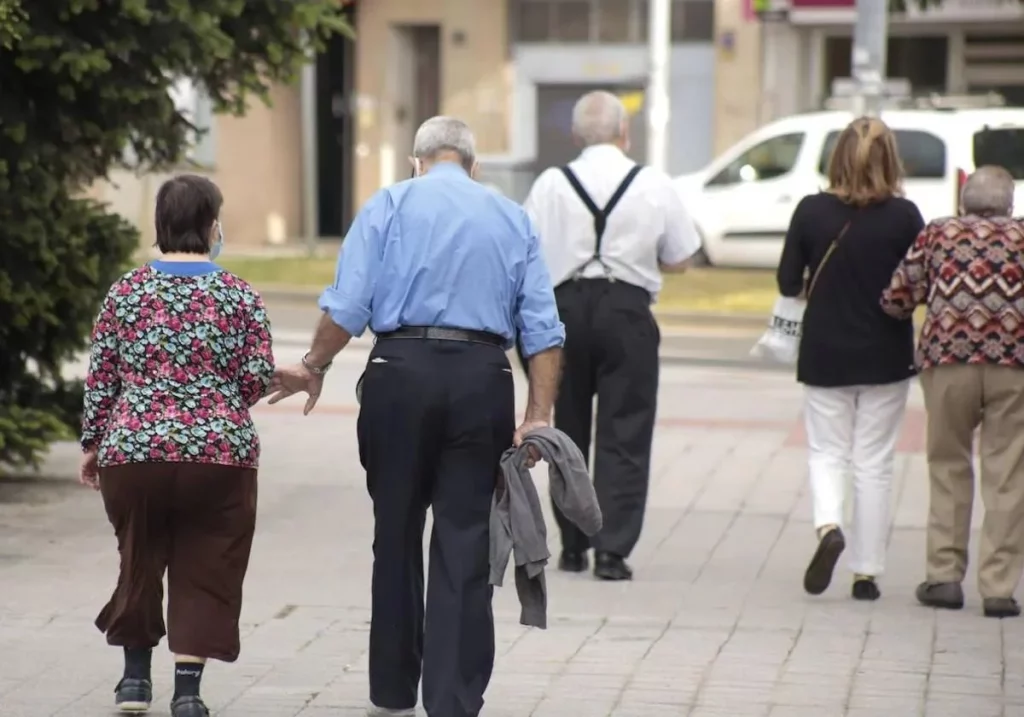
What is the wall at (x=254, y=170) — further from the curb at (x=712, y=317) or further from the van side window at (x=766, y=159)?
the curb at (x=712, y=317)

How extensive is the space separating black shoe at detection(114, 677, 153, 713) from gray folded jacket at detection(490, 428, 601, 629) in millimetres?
1059

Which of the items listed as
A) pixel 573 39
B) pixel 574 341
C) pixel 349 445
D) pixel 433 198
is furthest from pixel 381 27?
pixel 433 198

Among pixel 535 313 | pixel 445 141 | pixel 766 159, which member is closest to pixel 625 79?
pixel 766 159

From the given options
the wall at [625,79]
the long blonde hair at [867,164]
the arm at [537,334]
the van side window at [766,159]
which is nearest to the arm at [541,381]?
the arm at [537,334]

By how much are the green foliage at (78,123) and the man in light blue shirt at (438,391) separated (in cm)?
337

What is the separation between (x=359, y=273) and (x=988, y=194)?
2.96 metres

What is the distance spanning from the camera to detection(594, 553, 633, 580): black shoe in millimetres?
8203

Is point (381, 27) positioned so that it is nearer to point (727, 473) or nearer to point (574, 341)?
point (727, 473)

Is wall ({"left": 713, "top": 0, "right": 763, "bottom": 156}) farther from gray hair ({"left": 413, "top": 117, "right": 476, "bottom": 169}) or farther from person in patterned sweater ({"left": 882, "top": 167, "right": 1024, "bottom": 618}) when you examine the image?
gray hair ({"left": 413, "top": 117, "right": 476, "bottom": 169})

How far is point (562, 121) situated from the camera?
29984 mm

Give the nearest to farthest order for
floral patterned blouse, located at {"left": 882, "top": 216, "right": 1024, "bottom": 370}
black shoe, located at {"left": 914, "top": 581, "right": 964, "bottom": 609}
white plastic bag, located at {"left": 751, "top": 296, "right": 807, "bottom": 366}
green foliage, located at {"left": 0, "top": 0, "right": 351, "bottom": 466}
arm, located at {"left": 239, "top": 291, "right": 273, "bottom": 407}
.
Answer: arm, located at {"left": 239, "top": 291, "right": 273, "bottom": 407} < floral patterned blouse, located at {"left": 882, "top": 216, "right": 1024, "bottom": 370} < black shoe, located at {"left": 914, "top": 581, "right": 964, "bottom": 609} < white plastic bag, located at {"left": 751, "top": 296, "right": 807, "bottom": 366} < green foliage, located at {"left": 0, "top": 0, "right": 351, "bottom": 466}

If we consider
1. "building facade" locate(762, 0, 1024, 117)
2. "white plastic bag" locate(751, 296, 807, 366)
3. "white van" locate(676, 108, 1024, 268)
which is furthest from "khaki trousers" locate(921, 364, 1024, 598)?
"building facade" locate(762, 0, 1024, 117)

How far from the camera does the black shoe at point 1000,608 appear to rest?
757cm

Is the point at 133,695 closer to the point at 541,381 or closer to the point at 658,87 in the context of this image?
the point at 541,381
